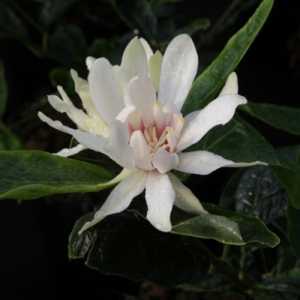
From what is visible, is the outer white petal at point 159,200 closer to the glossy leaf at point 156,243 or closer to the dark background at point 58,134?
the glossy leaf at point 156,243

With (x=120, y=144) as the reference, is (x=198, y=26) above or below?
above

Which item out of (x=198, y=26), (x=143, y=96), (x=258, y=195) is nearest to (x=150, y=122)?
(x=143, y=96)

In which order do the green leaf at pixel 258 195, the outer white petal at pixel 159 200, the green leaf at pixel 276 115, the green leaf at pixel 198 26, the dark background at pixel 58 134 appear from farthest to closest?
the dark background at pixel 58 134, the green leaf at pixel 198 26, the green leaf at pixel 258 195, the green leaf at pixel 276 115, the outer white petal at pixel 159 200

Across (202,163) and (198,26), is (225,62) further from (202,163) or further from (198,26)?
(198,26)

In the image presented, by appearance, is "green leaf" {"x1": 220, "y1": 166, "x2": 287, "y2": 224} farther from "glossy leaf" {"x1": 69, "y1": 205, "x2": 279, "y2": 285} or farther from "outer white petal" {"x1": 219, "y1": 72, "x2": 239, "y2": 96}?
"outer white petal" {"x1": 219, "y1": 72, "x2": 239, "y2": 96}

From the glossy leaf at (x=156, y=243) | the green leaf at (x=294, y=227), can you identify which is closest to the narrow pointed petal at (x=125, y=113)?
the glossy leaf at (x=156, y=243)

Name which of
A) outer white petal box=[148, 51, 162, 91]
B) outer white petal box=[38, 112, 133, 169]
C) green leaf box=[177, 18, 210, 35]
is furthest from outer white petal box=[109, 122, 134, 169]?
green leaf box=[177, 18, 210, 35]
